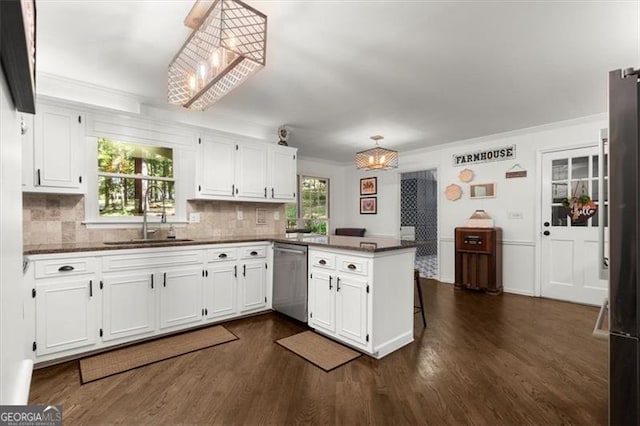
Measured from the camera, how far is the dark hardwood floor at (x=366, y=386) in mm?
1812

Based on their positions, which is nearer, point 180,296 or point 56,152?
point 56,152

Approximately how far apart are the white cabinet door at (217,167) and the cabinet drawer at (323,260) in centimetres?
143

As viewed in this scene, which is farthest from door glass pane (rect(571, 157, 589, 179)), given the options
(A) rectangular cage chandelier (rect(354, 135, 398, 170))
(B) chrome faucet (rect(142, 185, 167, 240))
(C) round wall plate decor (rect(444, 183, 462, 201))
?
(B) chrome faucet (rect(142, 185, 167, 240))

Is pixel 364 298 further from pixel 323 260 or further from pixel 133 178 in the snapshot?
pixel 133 178

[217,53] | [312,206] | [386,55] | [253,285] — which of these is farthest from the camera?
[312,206]

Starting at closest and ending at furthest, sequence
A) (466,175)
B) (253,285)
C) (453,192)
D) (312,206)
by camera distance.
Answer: (253,285), (466,175), (453,192), (312,206)

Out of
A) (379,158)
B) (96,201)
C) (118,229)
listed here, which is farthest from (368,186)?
(96,201)

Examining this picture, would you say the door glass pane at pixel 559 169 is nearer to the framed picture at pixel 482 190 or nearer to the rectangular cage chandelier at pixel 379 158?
the framed picture at pixel 482 190

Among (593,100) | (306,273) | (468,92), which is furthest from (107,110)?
(593,100)

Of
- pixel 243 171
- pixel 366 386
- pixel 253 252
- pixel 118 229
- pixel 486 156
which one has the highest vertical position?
pixel 486 156

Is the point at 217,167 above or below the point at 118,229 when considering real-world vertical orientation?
above

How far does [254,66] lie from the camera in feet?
6.04

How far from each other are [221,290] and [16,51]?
3.06 m

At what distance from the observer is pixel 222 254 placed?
128 inches
